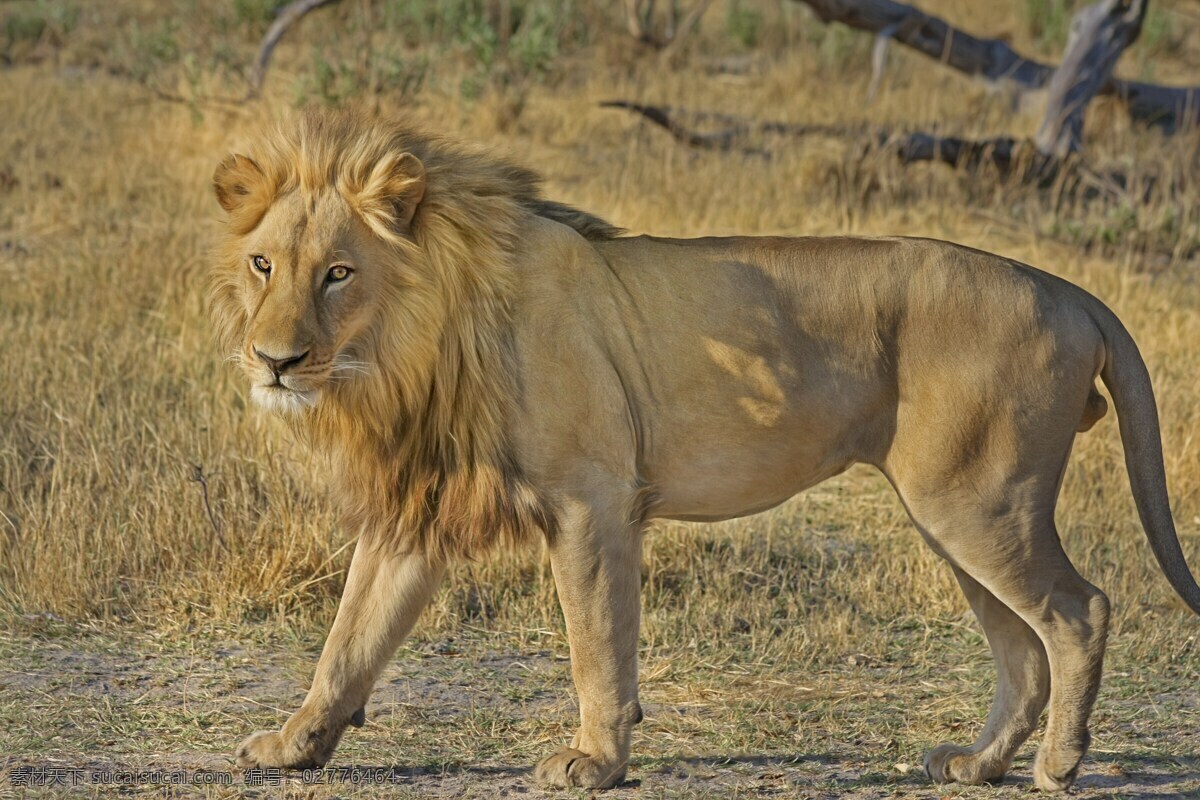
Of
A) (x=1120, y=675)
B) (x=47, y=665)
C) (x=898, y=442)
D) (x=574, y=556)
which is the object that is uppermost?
(x=898, y=442)

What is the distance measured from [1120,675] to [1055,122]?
18.4 ft

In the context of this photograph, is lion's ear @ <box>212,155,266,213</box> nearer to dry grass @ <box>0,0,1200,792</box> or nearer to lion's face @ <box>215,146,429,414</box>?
lion's face @ <box>215,146,429,414</box>

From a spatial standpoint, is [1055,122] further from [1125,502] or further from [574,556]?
[574,556]

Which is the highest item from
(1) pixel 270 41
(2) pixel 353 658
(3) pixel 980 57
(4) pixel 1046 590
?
(3) pixel 980 57

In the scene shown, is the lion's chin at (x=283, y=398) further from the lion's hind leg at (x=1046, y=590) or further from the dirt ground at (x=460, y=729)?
the lion's hind leg at (x=1046, y=590)

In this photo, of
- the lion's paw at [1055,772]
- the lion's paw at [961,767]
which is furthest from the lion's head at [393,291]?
the lion's paw at [1055,772]

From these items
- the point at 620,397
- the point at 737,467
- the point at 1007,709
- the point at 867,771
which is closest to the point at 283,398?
the point at 620,397

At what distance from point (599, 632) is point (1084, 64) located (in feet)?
23.6

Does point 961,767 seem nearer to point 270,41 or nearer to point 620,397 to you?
point 620,397

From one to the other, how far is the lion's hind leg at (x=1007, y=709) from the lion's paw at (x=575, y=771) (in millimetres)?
789

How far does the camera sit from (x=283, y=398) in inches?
118

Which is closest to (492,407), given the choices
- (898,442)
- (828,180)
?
(898,442)

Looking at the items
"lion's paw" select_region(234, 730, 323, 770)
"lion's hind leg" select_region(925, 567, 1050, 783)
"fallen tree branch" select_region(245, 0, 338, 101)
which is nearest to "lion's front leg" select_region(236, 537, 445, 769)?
"lion's paw" select_region(234, 730, 323, 770)

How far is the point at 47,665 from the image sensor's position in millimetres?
4117
